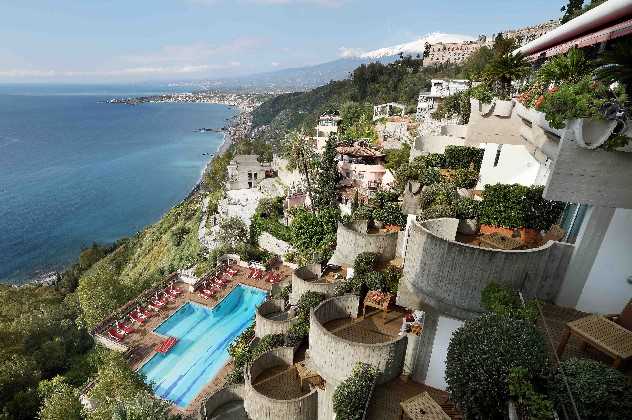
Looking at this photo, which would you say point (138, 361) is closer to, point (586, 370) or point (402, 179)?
point (402, 179)

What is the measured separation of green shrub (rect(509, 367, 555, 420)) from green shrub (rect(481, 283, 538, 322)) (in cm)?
182

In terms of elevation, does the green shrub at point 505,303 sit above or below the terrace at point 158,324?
above

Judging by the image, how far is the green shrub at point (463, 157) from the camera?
22516mm

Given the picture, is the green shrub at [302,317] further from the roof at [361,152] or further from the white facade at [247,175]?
the white facade at [247,175]

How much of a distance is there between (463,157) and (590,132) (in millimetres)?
16920

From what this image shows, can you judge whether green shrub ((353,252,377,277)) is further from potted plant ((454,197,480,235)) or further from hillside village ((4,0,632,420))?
potted plant ((454,197,480,235))

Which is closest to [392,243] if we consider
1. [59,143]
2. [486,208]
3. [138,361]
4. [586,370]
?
[486,208]

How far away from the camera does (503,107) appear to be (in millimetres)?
13227

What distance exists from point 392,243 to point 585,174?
1096 centimetres

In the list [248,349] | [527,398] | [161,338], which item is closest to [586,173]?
[527,398]

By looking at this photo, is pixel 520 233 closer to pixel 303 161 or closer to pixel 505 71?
pixel 505 71

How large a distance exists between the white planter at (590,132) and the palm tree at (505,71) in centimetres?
915

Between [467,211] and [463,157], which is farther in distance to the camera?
[463,157]

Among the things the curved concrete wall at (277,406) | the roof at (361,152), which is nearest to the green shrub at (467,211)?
the curved concrete wall at (277,406)
